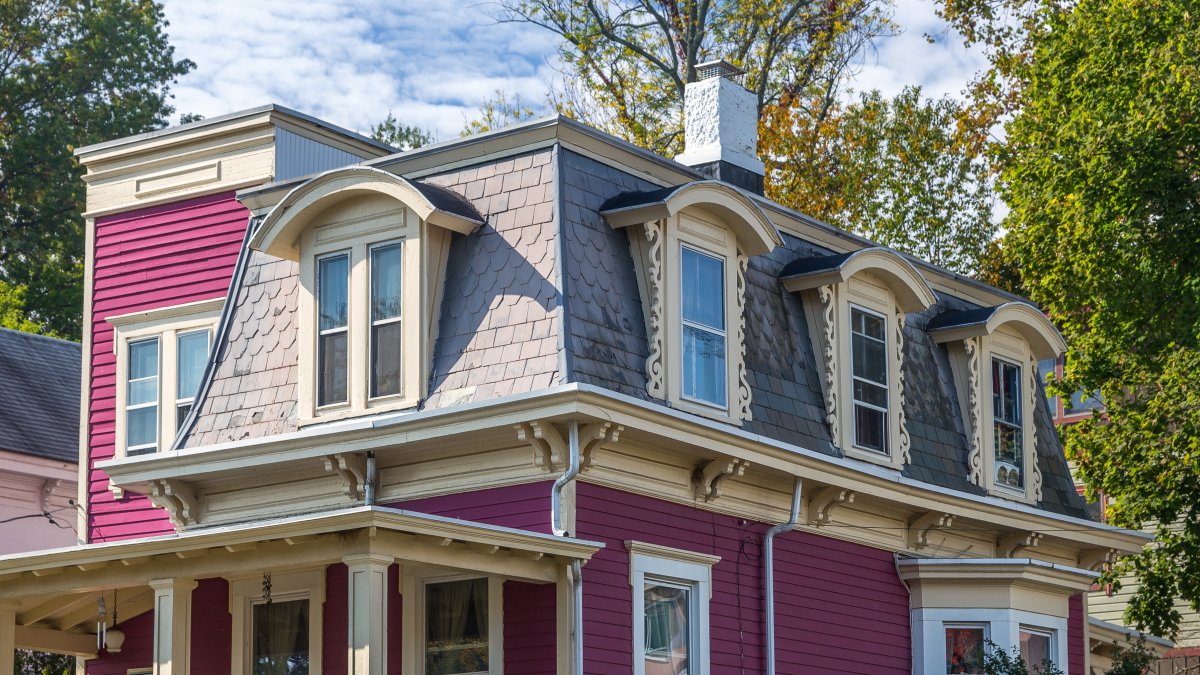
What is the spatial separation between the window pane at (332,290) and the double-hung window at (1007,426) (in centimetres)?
860

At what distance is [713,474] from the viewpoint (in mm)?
18266

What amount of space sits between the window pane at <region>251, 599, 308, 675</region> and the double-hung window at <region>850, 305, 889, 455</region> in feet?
20.7

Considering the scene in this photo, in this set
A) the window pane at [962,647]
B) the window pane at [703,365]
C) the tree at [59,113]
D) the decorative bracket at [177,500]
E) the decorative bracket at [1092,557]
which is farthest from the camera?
the tree at [59,113]

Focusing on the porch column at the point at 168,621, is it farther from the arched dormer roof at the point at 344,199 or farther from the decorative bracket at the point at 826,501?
the decorative bracket at the point at 826,501

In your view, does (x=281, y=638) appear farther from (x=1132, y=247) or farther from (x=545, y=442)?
(x=1132, y=247)

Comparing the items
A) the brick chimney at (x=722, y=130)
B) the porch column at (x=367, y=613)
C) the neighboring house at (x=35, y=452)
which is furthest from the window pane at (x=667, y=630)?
the neighboring house at (x=35, y=452)

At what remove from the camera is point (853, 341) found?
20906 mm

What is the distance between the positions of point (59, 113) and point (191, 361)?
95.5 feet

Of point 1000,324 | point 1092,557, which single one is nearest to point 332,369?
point 1000,324

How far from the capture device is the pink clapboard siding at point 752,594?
1712cm

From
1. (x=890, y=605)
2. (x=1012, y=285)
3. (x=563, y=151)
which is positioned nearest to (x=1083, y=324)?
(x=1012, y=285)

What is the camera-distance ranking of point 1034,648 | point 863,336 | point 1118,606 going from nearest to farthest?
point 863,336 → point 1034,648 → point 1118,606

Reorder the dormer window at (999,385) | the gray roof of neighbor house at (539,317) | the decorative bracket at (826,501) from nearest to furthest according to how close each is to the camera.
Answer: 1. the gray roof of neighbor house at (539,317)
2. the decorative bracket at (826,501)
3. the dormer window at (999,385)

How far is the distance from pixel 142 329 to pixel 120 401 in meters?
0.90
